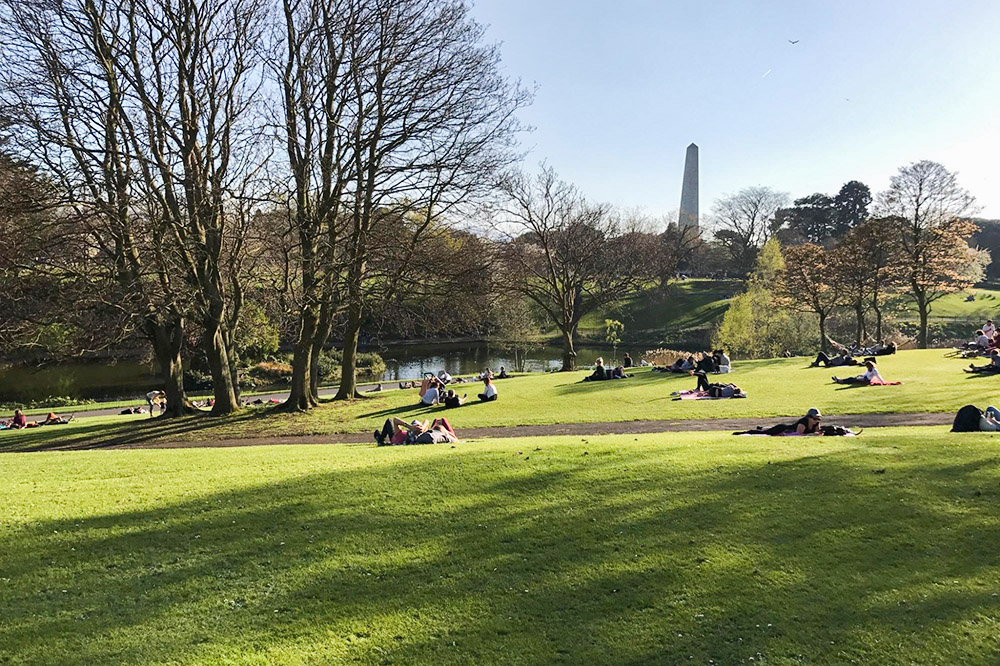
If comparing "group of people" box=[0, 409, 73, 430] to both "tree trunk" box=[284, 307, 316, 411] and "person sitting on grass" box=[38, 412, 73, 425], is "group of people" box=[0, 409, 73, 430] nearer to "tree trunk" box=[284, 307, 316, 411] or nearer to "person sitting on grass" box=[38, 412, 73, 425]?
"person sitting on grass" box=[38, 412, 73, 425]

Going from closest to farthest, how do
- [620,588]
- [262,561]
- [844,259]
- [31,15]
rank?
[620,588]
[262,561]
[31,15]
[844,259]

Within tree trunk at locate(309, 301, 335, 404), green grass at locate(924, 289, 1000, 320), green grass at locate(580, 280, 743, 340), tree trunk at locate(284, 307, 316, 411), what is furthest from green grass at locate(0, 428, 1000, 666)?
green grass at locate(924, 289, 1000, 320)

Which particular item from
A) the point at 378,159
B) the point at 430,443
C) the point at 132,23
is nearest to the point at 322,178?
the point at 378,159

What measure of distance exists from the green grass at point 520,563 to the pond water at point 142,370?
88.2 feet

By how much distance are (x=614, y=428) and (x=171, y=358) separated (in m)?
16.6

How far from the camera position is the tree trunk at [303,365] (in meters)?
25.1

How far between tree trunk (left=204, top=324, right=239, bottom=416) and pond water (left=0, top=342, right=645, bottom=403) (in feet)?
31.7

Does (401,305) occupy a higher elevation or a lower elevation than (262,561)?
higher

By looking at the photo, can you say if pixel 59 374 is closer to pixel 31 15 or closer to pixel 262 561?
pixel 31 15

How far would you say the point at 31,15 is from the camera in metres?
19.6

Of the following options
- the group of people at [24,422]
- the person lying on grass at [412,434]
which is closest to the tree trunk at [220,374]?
the group of people at [24,422]

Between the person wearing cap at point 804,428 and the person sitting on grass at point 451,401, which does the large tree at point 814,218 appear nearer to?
the person sitting on grass at point 451,401

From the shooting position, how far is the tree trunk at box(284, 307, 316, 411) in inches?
987

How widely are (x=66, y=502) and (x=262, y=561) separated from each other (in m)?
3.94
